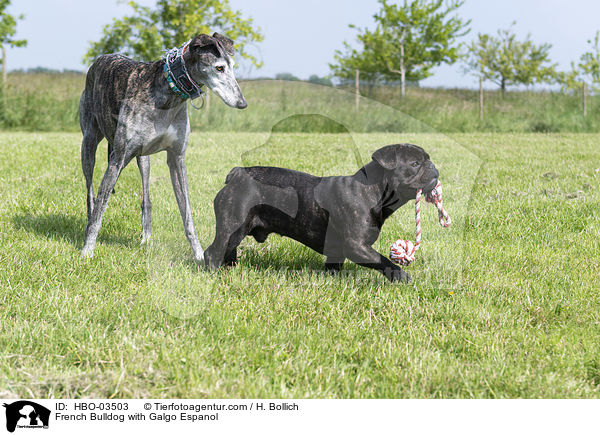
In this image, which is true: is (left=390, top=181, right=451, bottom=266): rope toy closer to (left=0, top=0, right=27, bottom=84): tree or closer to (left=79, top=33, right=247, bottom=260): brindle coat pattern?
(left=79, top=33, right=247, bottom=260): brindle coat pattern

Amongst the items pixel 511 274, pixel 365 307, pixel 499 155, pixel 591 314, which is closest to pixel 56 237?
pixel 365 307

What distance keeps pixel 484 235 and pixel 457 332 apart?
2.39m

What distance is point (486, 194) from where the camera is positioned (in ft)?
24.5

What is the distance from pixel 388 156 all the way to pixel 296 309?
121cm

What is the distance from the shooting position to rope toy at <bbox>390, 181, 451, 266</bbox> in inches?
A: 151

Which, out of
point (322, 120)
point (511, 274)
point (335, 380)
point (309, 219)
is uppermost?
point (322, 120)

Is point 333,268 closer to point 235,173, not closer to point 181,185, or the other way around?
point 235,173

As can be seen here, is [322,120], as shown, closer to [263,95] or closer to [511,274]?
[263,95]

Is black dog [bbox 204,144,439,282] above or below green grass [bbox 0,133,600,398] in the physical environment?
above

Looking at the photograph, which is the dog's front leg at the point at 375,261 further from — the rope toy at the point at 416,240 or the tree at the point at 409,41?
the tree at the point at 409,41
